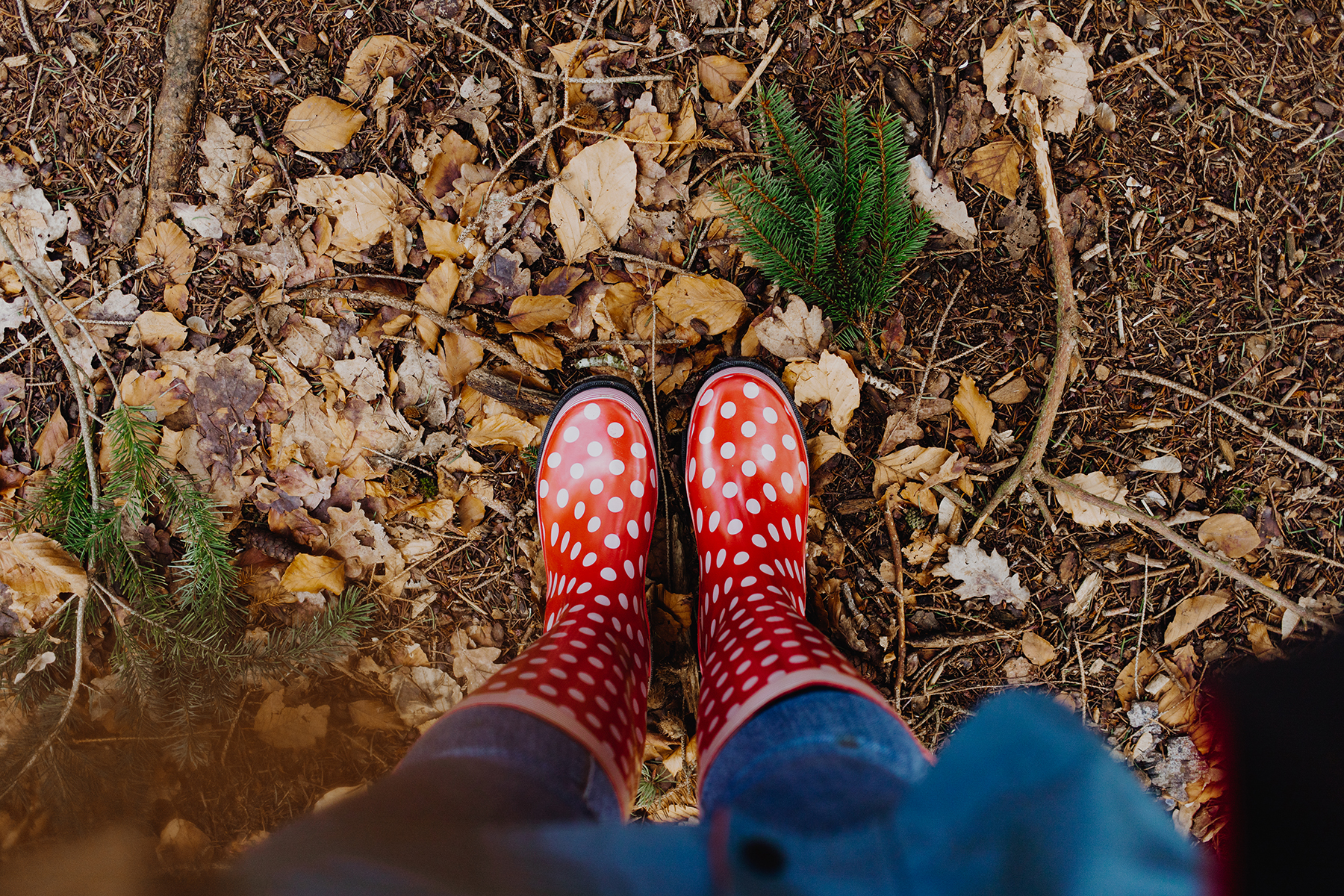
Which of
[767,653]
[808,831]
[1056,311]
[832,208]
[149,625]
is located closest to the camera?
[808,831]

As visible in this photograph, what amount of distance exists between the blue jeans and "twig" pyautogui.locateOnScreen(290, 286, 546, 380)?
2.94 ft

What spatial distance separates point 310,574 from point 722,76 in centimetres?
145

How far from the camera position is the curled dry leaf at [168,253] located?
4.99ft

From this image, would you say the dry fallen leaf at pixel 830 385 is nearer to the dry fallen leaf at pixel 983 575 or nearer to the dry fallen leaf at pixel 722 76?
the dry fallen leaf at pixel 983 575

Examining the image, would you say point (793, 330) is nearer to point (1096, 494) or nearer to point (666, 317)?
point (666, 317)

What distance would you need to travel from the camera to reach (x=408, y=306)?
4.90 ft

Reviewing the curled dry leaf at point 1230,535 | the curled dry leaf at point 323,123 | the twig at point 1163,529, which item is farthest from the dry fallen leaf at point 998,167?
the curled dry leaf at point 323,123

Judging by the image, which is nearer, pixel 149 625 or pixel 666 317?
pixel 149 625

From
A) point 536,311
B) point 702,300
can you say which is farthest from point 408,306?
point 702,300

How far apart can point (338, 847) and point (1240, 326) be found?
1.99m

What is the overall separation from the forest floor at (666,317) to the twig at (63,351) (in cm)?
3

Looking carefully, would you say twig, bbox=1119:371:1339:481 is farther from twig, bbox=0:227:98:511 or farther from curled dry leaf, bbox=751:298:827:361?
twig, bbox=0:227:98:511

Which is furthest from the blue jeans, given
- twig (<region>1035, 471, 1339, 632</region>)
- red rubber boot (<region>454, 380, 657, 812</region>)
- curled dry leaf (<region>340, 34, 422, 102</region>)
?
curled dry leaf (<region>340, 34, 422, 102</region>)

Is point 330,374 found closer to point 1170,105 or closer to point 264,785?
point 264,785
